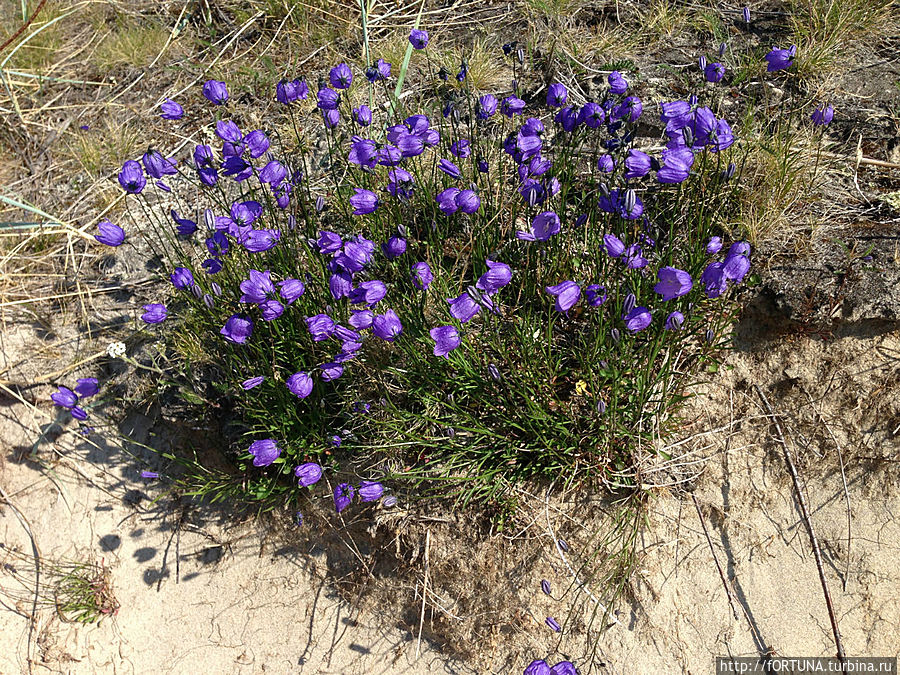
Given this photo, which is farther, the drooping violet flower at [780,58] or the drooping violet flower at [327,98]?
the drooping violet flower at [327,98]

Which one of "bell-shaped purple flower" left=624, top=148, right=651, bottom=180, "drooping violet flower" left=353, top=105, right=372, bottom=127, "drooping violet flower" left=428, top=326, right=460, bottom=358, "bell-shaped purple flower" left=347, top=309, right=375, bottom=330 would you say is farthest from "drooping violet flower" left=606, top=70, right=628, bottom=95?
"bell-shaped purple flower" left=347, top=309, right=375, bottom=330

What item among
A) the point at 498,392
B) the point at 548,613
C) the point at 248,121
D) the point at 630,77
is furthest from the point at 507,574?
the point at 248,121

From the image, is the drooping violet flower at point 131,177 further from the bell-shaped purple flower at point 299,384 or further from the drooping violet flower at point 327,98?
the bell-shaped purple flower at point 299,384

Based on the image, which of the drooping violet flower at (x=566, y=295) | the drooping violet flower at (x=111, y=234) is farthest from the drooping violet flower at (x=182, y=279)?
the drooping violet flower at (x=566, y=295)

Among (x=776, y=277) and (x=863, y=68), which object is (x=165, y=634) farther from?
(x=863, y=68)

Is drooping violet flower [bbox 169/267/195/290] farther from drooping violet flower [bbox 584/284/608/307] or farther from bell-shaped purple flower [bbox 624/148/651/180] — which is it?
bell-shaped purple flower [bbox 624/148/651/180]
